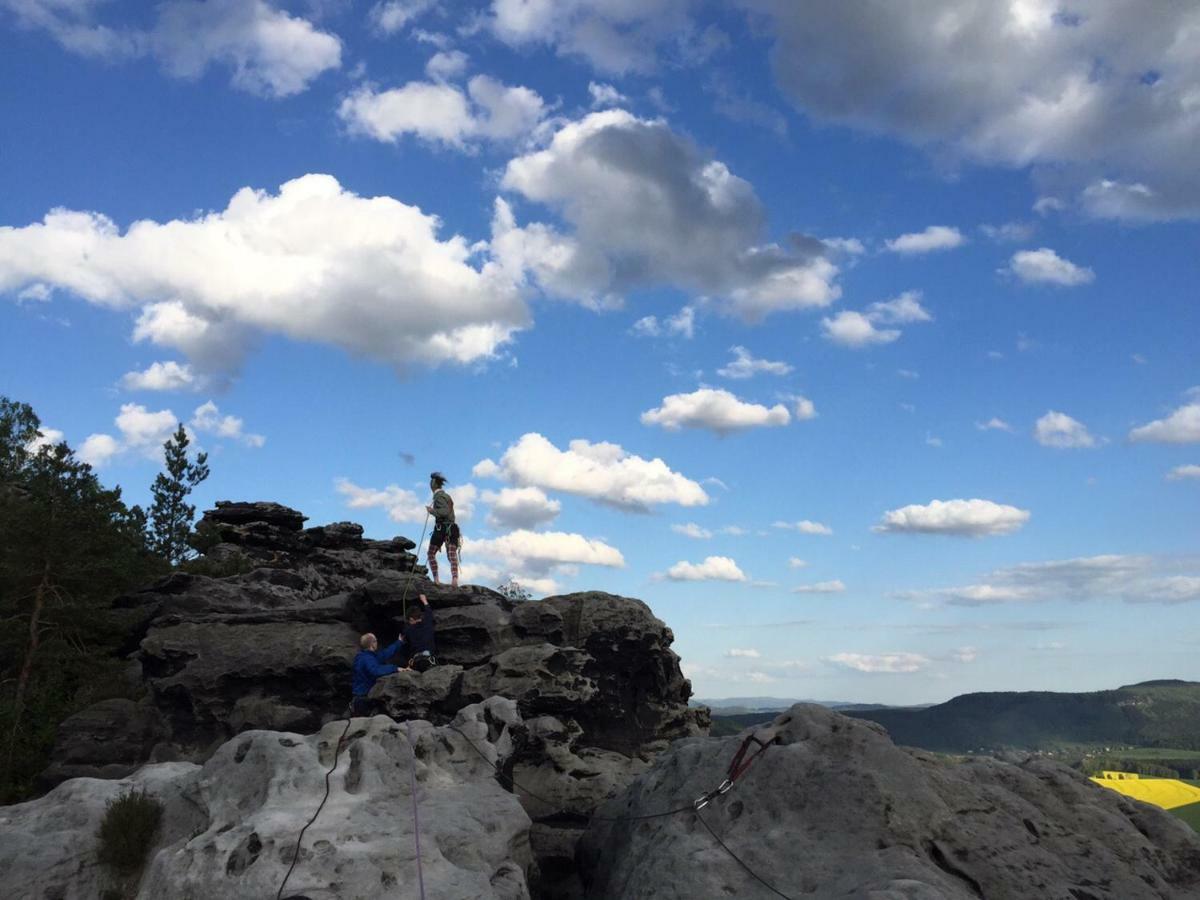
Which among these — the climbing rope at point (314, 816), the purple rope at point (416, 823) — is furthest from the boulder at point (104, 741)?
the purple rope at point (416, 823)

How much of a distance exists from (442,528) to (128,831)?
49.1 feet

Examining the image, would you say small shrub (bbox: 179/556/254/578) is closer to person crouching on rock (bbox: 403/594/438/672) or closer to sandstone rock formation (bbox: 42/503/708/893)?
sandstone rock formation (bbox: 42/503/708/893)

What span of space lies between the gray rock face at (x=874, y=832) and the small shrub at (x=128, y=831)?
822 centimetres

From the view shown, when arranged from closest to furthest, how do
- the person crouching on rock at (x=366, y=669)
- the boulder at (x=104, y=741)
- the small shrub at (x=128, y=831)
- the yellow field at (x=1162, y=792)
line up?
the small shrub at (x=128, y=831) < the person crouching on rock at (x=366, y=669) < the boulder at (x=104, y=741) < the yellow field at (x=1162, y=792)

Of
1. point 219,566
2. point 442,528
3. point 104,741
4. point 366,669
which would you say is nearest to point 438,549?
point 442,528

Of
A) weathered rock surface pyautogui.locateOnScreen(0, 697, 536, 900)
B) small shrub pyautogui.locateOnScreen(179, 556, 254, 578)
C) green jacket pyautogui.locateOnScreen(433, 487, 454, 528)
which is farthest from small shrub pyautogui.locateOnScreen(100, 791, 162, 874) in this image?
small shrub pyautogui.locateOnScreen(179, 556, 254, 578)

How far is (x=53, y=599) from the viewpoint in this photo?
116ft

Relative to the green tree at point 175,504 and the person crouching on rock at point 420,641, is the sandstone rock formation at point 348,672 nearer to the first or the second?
the person crouching on rock at point 420,641

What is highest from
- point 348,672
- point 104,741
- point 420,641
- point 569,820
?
point 420,641

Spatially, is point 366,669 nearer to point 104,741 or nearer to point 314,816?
point 314,816

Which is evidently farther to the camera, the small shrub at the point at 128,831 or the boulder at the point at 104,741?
the boulder at the point at 104,741

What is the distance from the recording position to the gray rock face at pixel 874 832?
1252 centimetres

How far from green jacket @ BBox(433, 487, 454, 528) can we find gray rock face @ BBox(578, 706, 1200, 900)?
14.0 metres

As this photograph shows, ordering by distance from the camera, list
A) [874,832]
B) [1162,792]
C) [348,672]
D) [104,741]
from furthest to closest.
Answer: [1162,792] < [104,741] < [348,672] < [874,832]
